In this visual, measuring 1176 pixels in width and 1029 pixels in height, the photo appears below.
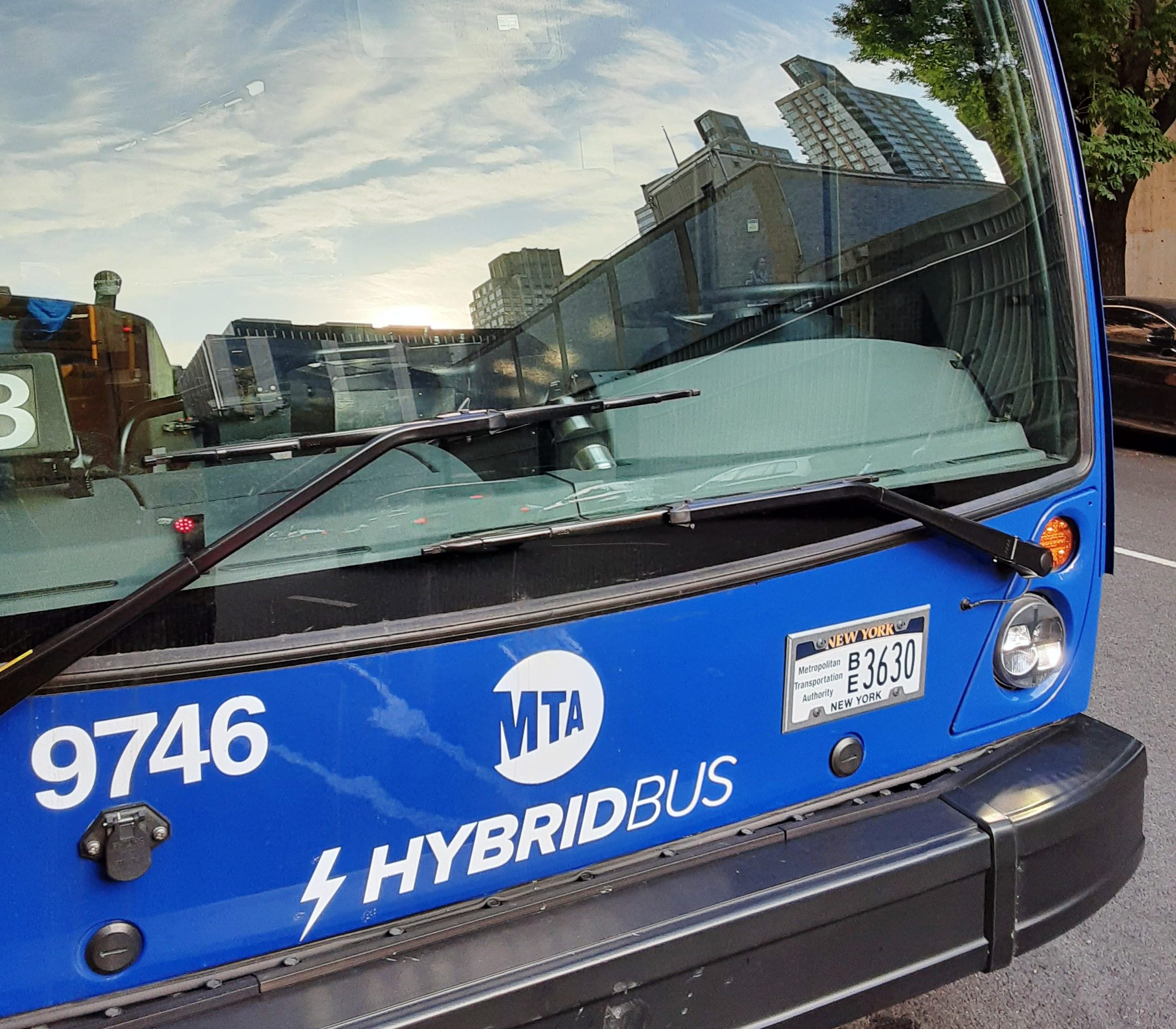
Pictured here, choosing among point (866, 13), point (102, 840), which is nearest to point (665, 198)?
point (866, 13)

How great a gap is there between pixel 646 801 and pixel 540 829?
199mm

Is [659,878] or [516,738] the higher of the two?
[516,738]

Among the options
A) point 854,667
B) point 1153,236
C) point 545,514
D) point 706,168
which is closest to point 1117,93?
point 1153,236

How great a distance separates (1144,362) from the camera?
9820mm

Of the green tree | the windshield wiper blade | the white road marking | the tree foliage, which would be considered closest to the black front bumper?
the windshield wiper blade

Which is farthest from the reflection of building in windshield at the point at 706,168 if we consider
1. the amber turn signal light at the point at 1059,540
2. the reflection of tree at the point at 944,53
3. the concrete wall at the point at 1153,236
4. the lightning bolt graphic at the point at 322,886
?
the concrete wall at the point at 1153,236

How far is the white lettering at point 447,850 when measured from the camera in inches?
64.1

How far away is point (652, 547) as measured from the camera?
1.71 meters

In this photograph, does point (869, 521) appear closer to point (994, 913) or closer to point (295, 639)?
point (994, 913)

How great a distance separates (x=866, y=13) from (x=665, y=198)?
625mm

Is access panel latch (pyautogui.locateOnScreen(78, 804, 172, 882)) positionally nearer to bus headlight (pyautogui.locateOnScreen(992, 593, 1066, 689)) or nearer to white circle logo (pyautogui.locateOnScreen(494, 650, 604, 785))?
white circle logo (pyautogui.locateOnScreen(494, 650, 604, 785))

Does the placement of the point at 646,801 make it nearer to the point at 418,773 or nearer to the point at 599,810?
the point at 599,810

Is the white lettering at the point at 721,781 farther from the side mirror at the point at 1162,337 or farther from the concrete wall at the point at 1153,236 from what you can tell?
the concrete wall at the point at 1153,236

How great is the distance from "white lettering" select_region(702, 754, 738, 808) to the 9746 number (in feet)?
2.54
